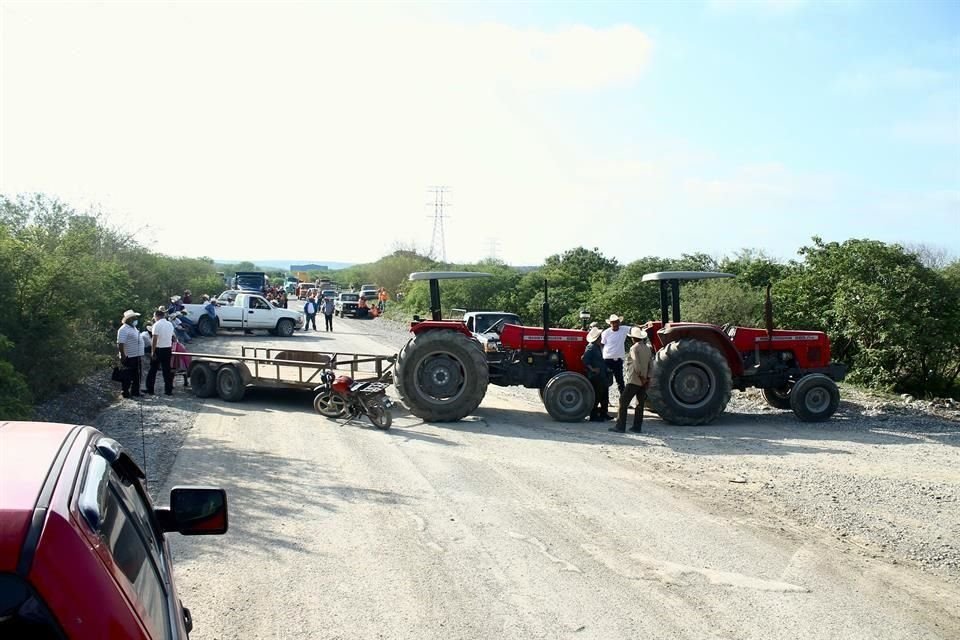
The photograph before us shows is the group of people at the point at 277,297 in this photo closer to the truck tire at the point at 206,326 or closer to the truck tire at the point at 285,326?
the truck tire at the point at 285,326

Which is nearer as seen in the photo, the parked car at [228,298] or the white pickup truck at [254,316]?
the white pickup truck at [254,316]

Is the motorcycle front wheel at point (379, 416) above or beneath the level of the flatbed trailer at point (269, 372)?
beneath

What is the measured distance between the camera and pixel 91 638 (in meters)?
1.83

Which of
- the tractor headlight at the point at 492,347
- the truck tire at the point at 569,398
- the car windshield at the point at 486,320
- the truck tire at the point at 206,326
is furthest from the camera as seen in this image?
the truck tire at the point at 206,326

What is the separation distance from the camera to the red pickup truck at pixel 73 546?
1812 mm

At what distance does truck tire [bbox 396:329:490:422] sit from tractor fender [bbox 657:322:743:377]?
2962mm

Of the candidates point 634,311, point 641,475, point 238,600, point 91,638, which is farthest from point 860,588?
point 634,311

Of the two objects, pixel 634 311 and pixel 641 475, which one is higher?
pixel 634 311

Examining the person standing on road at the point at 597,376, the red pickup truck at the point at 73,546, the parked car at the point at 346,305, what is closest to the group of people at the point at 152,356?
the person standing on road at the point at 597,376

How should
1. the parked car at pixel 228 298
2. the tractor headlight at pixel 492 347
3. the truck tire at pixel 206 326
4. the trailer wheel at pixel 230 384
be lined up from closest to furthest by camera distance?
the tractor headlight at pixel 492 347, the trailer wheel at pixel 230 384, the truck tire at pixel 206 326, the parked car at pixel 228 298

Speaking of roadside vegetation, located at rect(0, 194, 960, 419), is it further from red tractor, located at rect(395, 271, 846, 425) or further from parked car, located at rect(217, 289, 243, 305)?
red tractor, located at rect(395, 271, 846, 425)

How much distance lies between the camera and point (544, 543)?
6801mm

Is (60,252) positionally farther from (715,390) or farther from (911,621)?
(911,621)

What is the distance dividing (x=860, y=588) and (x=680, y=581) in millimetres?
1287
